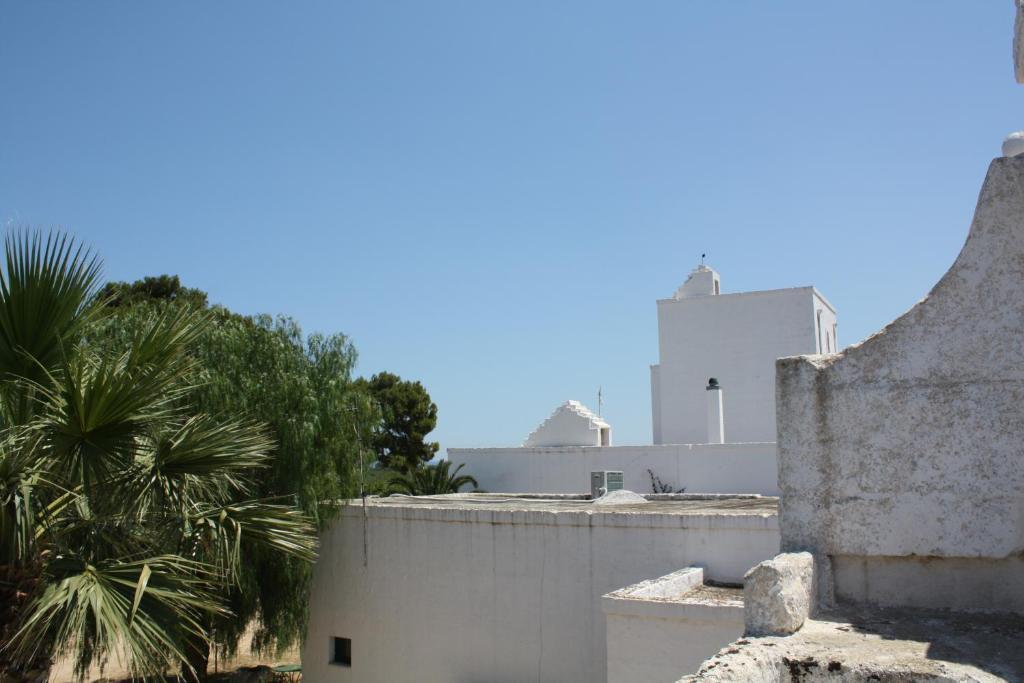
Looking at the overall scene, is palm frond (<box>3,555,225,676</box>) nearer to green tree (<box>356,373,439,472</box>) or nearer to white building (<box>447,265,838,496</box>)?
white building (<box>447,265,838,496</box>)

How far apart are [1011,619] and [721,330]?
1715 cm

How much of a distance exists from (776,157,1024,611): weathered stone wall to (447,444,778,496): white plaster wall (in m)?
12.9

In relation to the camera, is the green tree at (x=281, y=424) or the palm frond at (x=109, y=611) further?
the green tree at (x=281, y=424)

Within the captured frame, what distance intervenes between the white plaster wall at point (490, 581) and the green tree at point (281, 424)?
0.77 meters

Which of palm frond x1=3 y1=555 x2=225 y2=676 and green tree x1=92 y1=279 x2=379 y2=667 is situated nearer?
palm frond x1=3 y1=555 x2=225 y2=676

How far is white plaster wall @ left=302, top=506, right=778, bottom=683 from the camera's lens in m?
10.9

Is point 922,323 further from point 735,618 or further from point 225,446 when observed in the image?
point 225,446

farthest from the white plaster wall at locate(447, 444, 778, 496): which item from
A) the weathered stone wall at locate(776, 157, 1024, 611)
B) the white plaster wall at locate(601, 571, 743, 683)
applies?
the weathered stone wall at locate(776, 157, 1024, 611)

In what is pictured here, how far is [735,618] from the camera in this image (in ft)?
25.7

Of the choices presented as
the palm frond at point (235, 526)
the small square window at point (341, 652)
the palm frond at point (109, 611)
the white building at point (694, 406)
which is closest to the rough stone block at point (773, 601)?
the palm frond at point (109, 611)

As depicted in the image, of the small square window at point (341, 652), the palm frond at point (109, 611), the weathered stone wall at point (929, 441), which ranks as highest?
the weathered stone wall at point (929, 441)

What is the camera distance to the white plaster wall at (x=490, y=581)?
1094 cm

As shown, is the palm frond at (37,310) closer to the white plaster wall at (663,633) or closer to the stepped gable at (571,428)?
the white plaster wall at (663,633)

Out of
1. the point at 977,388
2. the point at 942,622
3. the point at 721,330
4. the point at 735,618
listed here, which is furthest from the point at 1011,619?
the point at 721,330
